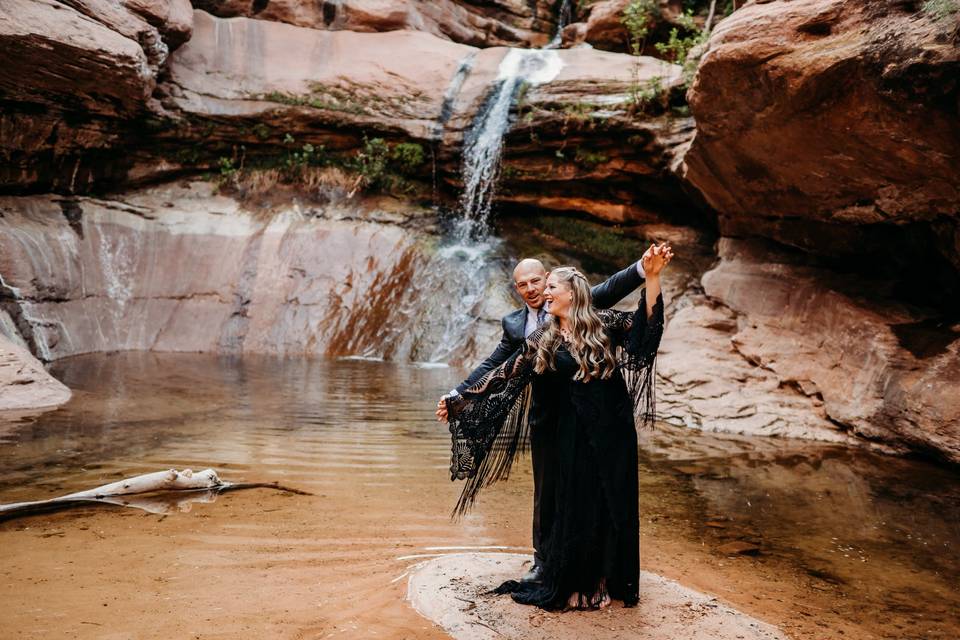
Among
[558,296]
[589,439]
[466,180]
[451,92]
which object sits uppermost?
[451,92]

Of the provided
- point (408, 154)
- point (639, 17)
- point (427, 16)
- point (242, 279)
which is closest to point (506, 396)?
point (242, 279)

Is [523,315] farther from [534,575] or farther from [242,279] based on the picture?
[242,279]

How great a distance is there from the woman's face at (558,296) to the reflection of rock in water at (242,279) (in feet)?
31.8

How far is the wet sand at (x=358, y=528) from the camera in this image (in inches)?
143

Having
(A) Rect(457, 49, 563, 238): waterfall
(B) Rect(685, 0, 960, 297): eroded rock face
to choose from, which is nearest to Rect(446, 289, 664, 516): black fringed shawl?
(B) Rect(685, 0, 960, 297): eroded rock face

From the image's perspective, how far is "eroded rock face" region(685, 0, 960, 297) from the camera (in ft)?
22.0

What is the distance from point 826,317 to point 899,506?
13.1ft

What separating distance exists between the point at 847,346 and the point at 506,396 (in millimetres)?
6745

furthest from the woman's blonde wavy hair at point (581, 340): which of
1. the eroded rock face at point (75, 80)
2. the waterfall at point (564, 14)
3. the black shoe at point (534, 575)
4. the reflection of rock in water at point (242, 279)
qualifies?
the waterfall at point (564, 14)

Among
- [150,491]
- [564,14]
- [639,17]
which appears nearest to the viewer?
[150,491]

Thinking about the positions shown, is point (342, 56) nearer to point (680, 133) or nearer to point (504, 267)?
point (504, 267)

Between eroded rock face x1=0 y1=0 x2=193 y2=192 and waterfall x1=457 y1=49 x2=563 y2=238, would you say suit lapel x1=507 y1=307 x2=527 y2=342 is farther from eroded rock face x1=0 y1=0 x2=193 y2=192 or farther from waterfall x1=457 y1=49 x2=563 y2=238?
waterfall x1=457 y1=49 x2=563 y2=238

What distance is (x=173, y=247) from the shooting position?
587 inches

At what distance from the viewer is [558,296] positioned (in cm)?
380
